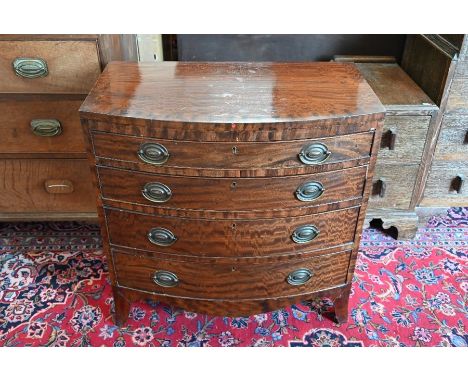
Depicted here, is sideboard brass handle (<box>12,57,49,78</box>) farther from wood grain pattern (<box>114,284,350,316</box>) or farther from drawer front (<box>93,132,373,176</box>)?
wood grain pattern (<box>114,284,350,316</box>)

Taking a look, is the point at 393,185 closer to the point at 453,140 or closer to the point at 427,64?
the point at 453,140

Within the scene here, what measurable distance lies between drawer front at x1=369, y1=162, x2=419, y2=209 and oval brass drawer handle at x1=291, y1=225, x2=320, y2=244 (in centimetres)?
60

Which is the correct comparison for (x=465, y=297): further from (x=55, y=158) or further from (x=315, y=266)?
(x=55, y=158)

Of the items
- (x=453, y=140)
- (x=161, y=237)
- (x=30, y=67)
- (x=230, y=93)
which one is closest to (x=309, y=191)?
(x=230, y=93)

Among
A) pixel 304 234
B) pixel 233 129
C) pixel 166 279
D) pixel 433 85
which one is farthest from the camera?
pixel 433 85

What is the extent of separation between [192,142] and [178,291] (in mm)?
533

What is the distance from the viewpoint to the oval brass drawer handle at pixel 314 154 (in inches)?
46.6

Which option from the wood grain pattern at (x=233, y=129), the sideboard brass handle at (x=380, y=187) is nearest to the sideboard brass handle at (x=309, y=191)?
the wood grain pattern at (x=233, y=129)

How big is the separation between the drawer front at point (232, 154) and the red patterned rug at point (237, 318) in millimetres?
658

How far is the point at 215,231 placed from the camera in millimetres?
1315

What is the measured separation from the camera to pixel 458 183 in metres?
1.91

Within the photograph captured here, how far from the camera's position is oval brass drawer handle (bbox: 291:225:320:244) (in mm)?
1330

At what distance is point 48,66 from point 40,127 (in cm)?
23

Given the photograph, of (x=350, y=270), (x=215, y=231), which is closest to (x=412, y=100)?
(x=350, y=270)
